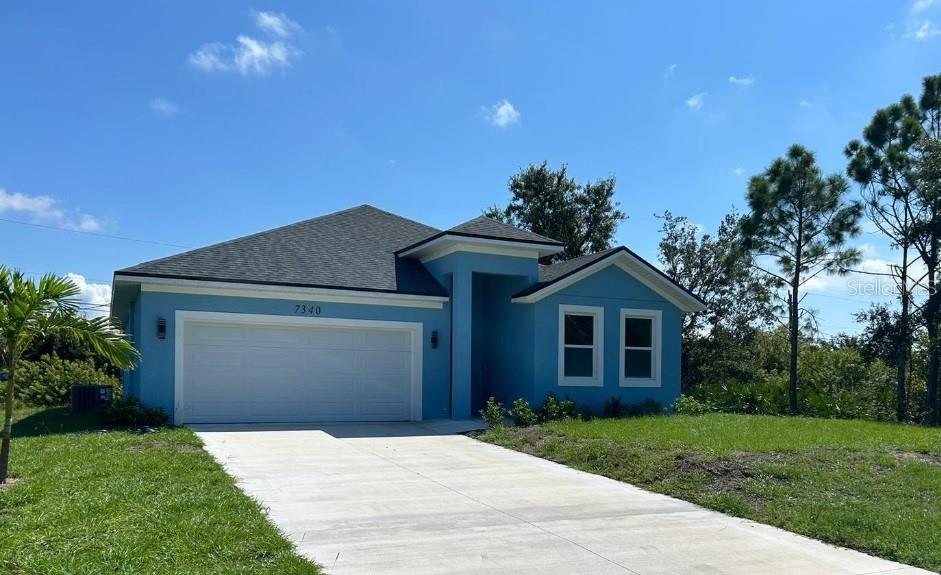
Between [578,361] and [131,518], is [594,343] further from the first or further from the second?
[131,518]

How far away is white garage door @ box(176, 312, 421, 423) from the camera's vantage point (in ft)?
49.3

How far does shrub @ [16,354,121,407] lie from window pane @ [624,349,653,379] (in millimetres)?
14390

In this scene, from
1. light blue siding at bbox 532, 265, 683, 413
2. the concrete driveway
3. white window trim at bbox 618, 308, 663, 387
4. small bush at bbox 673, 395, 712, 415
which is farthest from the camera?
small bush at bbox 673, 395, 712, 415

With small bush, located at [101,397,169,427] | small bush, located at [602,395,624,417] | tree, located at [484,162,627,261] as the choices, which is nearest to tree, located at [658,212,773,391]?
tree, located at [484,162,627,261]

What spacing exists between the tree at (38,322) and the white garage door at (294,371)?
17.8 ft

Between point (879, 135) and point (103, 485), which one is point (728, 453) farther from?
point (879, 135)

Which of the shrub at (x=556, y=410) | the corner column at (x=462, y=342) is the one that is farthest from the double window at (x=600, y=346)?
the corner column at (x=462, y=342)

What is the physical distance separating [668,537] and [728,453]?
12.5 ft

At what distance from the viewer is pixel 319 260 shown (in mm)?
17047

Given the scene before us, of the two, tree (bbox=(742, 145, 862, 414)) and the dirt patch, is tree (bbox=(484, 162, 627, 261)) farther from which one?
the dirt patch

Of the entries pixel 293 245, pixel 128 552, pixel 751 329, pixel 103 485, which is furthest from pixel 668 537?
pixel 751 329

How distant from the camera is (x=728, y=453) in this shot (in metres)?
10.4

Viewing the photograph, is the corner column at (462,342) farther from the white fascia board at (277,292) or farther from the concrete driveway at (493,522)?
the concrete driveway at (493,522)

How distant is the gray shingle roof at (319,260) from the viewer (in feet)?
49.8
